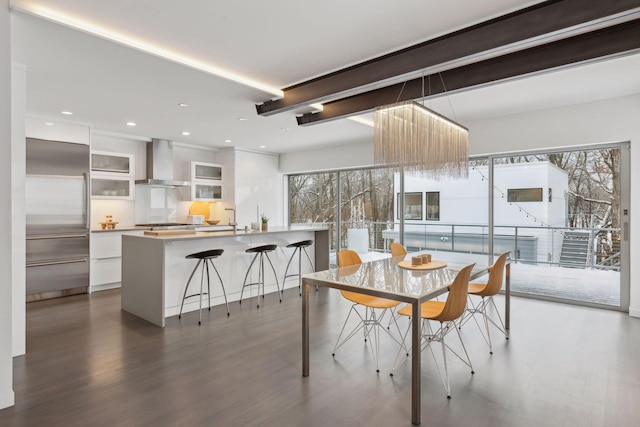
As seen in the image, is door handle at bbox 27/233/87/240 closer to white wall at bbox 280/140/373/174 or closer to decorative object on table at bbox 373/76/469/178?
white wall at bbox 280/140/373/174

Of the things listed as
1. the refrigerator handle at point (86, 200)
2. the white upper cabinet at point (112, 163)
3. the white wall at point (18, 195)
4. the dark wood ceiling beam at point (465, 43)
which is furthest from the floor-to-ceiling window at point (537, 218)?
the refrigerator handle at point (86, 200)

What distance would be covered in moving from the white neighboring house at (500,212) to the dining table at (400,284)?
218 centimetres

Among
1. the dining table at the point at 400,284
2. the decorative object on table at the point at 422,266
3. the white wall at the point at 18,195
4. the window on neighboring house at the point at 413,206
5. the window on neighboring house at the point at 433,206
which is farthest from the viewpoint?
the window on neighboring house at the point at 413,206

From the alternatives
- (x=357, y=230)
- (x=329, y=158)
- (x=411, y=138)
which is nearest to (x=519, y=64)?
(x=411, y=138)

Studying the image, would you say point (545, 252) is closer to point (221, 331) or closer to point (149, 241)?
point (221, 331)

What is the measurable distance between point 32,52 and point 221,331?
3.03m

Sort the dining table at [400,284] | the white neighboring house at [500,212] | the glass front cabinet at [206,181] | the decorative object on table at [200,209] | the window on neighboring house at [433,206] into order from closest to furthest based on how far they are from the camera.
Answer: the dining table at [400,284] < the white neighboring house at [500,212] < the window on neighboring house at [433,206] < the glass front cabinet at [206,181] < the decorative object on table at [200,209]

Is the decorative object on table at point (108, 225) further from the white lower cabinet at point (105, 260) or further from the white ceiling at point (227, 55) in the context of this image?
the white ceiling at point (227, 55)

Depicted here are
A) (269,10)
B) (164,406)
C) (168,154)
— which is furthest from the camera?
(168,154)

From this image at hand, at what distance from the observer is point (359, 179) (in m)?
7.50

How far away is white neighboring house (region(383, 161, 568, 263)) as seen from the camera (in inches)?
202

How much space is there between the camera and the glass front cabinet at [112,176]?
5824mm

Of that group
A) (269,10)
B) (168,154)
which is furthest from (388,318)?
(168,154)

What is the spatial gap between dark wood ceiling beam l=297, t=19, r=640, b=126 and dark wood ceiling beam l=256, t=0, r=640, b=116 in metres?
0.56
